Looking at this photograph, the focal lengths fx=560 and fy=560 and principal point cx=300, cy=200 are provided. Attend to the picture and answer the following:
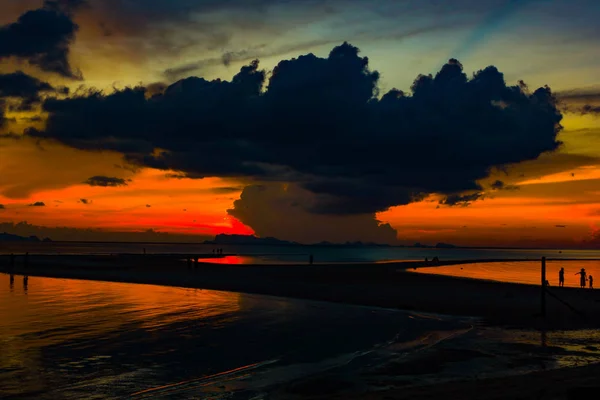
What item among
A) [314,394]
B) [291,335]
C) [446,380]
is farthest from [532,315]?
[314,394]

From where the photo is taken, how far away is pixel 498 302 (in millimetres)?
41125

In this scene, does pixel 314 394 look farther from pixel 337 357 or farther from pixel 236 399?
pixel 337 357

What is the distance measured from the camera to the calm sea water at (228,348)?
18.0 meters

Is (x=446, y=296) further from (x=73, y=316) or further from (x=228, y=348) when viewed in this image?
(x=73, y=316)

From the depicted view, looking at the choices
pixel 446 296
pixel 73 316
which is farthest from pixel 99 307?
pixel 446 296

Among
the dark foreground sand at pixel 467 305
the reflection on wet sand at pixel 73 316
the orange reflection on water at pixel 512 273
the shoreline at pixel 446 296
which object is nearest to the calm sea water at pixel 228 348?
the reflection on wet sand at pixel 73 316

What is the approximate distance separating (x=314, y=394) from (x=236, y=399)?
7.60 feet

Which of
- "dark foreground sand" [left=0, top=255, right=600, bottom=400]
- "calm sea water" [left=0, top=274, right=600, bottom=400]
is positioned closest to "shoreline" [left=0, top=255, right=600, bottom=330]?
"dark foreground sand" [left=0, top=255, right=600, bottom=400]

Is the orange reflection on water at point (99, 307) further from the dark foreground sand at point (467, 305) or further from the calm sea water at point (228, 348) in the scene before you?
the dark foreground sand at point (467, 305)

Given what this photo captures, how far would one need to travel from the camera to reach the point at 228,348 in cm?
2381

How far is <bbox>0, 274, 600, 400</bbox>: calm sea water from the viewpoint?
1798cm

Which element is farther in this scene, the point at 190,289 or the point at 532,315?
the point at 190,289

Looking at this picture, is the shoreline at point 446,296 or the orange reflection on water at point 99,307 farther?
the shoreline at point 446,296

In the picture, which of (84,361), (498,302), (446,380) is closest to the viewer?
(446,380)
